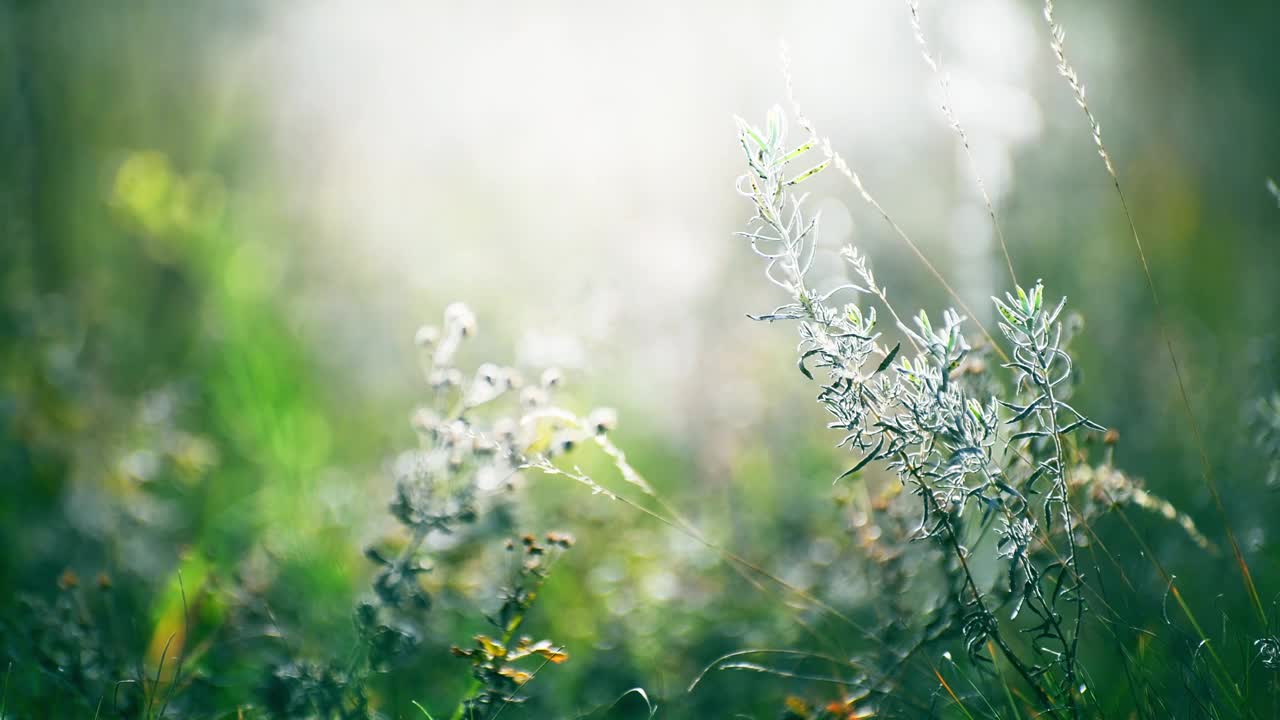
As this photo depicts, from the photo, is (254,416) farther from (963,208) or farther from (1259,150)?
(1259,150)

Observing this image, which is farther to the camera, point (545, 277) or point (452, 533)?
point (545, 277)

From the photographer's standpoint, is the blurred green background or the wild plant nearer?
the wild plant

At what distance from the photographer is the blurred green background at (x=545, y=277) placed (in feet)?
5.92

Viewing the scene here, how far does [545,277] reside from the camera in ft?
16.0

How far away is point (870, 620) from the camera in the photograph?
5.73 feet

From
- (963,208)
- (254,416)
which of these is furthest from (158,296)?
(963,208)

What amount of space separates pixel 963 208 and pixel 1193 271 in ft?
7.29

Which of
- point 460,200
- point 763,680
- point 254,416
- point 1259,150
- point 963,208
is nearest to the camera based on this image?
point 763,680

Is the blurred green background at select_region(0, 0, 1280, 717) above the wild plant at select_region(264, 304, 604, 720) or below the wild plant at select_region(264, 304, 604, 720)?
above

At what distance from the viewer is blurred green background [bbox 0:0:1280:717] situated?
1805 mm

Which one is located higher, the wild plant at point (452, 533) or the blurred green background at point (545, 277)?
the blurred green background at point (545, 277)

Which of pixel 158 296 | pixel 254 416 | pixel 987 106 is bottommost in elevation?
pixel 254 416

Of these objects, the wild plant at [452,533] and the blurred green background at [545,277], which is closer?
the wild plant at [452,533]

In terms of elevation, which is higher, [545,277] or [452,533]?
[545,277]
